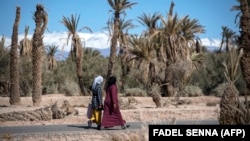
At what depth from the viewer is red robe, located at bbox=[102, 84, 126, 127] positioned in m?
13.7

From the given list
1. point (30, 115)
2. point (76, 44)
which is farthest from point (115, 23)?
point (30, 115)

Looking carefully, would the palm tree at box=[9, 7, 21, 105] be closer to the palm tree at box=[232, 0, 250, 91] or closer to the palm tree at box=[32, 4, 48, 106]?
the palm tree at box=[32, 4, 48, 106]

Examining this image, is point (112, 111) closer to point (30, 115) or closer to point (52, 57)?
point (30, 115)

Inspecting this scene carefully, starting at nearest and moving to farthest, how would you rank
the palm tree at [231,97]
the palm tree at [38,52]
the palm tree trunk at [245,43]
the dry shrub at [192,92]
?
1. the palm tree at [231,97]
2. the palm tree trunk at [245,43]
3. the palm tree at [38,52]
4. the dry shrub at [192,92]

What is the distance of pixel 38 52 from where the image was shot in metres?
22.8

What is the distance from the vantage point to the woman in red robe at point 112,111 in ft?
45.0

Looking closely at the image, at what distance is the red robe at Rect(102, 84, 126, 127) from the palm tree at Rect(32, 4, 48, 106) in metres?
9.41

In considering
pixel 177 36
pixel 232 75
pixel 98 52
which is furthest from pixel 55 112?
pixel 98 52

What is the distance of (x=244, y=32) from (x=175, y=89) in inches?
324

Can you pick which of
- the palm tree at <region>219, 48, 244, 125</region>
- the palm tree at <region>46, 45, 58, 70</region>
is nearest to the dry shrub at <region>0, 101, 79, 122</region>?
the palm tree at <region>219, 48, 244, 125</region>

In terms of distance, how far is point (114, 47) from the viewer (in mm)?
32812

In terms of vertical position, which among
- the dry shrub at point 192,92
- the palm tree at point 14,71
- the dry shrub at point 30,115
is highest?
the palm tree at point 14,71

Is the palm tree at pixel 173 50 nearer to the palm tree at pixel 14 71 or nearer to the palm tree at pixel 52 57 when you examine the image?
the palm tree at pixel 14 71

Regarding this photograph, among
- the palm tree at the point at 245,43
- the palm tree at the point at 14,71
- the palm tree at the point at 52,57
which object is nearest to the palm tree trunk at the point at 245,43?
the palm tree at the point at 245,43
